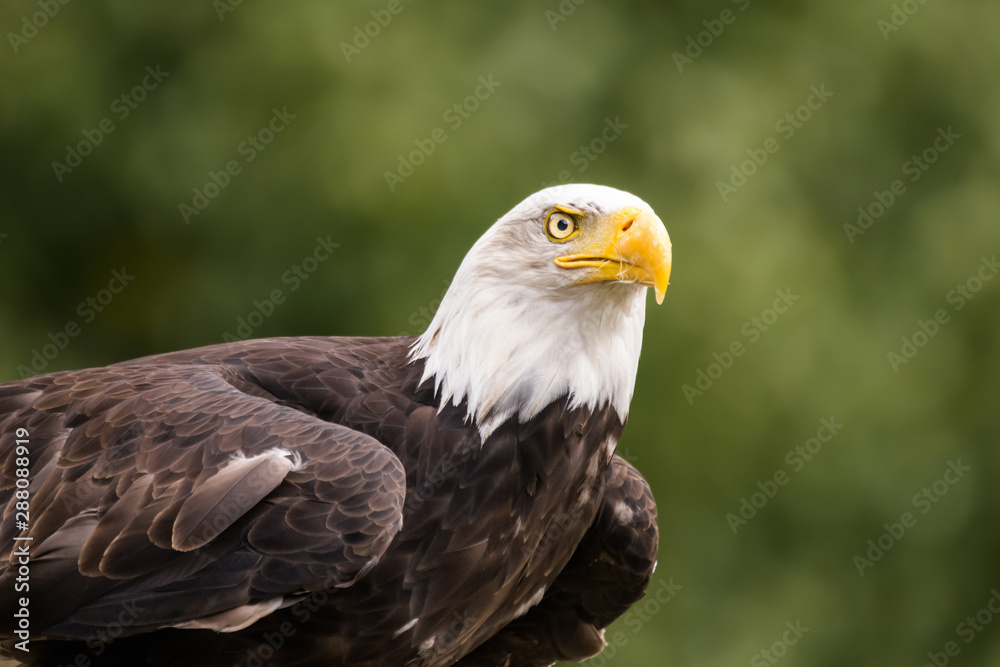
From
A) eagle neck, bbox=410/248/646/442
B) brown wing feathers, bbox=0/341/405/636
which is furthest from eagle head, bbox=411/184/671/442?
brown wing feathers, bbox=0/341/405/636

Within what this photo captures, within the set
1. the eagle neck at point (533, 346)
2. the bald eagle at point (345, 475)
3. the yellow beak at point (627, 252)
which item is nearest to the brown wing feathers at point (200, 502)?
the bald eagle at point (345, 475)

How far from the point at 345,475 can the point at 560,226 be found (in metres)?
1.03

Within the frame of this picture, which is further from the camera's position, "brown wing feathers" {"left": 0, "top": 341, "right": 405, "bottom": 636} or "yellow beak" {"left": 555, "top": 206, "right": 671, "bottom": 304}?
"yellow beak" {"left": 555, "top": 206, "right": 671, "bottom": 304}

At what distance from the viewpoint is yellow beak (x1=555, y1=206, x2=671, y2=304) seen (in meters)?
3.35

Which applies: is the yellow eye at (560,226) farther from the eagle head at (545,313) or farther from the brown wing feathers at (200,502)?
the brown wing feathers at (200,502)

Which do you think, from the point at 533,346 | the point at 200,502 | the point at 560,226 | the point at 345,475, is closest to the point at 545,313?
the point at 533,346

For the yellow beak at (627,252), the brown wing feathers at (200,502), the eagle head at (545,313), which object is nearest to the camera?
the brown wing feathers at (200,502)

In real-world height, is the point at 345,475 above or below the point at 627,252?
below

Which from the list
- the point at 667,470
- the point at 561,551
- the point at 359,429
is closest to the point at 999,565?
the point at 667,470

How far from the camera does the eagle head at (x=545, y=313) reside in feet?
11.4

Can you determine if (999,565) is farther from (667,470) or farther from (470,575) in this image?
(470,575)

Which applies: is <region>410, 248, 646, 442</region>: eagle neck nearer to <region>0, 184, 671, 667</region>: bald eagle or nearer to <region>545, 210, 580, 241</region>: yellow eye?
<region>0, 184, 671, 667</region>: bald eagle

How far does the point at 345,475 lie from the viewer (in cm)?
322

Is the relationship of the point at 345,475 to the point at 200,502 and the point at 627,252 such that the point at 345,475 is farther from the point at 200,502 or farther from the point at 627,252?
the point at 627,252
